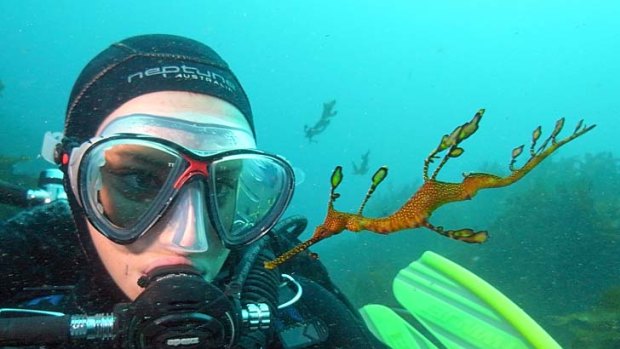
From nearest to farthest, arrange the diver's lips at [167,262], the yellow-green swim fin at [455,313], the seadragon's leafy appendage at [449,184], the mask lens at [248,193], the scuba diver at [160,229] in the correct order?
the seadragon's leafy appendage at [449,184] < the scuba diver at [160,229] < the diver's lips at [167,262] < the mask lens at [248,193] < the yellow-green swim fin at [455,313]

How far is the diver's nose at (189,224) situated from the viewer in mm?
1908

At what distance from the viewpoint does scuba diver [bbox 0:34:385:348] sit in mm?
1698

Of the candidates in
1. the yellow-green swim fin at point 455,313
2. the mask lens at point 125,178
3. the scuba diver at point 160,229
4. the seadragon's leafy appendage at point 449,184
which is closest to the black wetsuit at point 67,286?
the scuba diver at point 160,229

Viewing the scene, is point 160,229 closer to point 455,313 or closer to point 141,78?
point 141,78

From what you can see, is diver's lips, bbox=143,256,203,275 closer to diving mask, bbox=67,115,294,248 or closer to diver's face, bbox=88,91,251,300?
diver's face, bbox=88,91,251,300

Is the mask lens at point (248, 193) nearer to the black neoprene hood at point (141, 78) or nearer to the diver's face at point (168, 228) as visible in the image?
the diver's face at point (168, 228)

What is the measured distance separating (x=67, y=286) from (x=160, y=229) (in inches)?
39.6

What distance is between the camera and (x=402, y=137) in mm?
82125

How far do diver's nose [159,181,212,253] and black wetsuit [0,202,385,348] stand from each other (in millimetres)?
430

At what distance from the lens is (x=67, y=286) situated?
2.54 metres

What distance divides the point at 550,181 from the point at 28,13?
11391 cm

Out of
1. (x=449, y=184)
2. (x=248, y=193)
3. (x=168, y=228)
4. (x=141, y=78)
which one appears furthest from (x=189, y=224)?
(x=449, y=184)

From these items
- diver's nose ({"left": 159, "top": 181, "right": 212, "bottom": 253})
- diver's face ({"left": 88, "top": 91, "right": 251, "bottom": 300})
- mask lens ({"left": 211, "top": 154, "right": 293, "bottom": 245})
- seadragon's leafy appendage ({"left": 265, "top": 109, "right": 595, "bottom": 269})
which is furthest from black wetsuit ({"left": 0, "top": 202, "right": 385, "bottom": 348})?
seadragon's leafy appendage ({"left": 265, "top": 109, "right": 595, "bottom": 269})

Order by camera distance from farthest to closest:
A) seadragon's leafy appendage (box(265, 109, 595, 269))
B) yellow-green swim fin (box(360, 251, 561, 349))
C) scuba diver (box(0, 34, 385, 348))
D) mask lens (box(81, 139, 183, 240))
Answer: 1. yellow-green swim fin (box(360, 251, 561, 349))
2. mask lens (box(81, 139, 183, 240))
3. scuba diver (box(0, 34, 385, 348))
4. seadragon's leafy appendage (box(265, 109, 595, 269))
